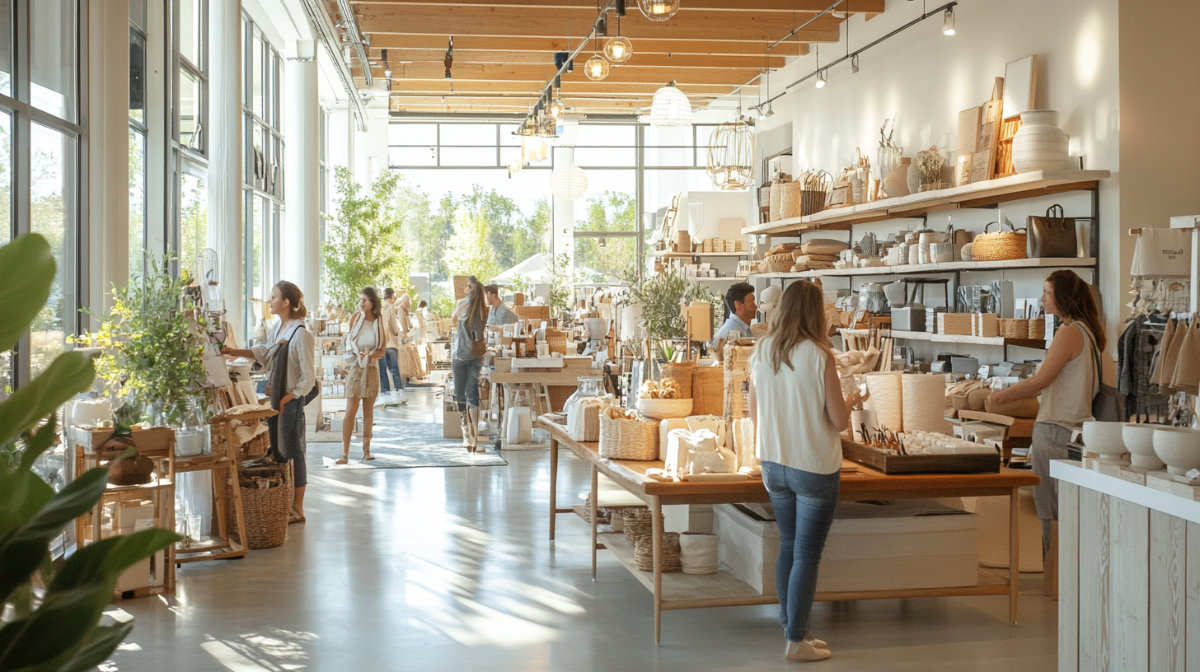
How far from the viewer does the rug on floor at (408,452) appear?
9.31 metres

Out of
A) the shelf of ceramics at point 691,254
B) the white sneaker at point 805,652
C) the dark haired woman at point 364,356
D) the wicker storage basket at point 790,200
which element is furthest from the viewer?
the shelf of ceramics at point 691,254

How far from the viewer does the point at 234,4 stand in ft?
30.6

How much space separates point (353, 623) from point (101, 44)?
364 cm

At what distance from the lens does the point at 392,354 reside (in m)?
15.1

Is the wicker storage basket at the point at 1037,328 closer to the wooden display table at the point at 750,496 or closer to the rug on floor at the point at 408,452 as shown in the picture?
the wooden display table at the point at 750,496

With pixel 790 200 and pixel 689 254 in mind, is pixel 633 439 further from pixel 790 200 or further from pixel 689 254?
pixel 689 254

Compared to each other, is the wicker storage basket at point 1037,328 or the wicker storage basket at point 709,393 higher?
the wicker storage basket at point 1037,328

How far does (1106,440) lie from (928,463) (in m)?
1.31

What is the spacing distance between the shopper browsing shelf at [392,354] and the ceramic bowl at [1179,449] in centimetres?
1195

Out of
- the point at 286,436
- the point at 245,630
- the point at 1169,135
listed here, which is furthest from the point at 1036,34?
the point at 245,630

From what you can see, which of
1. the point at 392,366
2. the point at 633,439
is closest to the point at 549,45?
the point at 392,366

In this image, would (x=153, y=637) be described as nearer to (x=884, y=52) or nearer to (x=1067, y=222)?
(x=1067, y=222)

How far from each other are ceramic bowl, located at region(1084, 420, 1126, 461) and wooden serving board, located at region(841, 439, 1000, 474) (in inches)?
49.1

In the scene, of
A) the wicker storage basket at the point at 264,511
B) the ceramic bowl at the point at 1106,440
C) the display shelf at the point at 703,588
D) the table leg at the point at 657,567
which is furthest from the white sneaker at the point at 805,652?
the wicker storage basket at the point at 264,511
